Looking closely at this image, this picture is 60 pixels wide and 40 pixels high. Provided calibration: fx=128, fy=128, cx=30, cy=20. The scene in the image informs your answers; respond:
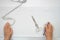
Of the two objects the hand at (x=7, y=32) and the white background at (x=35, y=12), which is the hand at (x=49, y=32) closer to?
the white background at (x=35, y=12)

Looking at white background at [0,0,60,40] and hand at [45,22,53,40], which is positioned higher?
white background at [0,0,60,40]

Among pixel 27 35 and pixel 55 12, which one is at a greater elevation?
pixel 55 12

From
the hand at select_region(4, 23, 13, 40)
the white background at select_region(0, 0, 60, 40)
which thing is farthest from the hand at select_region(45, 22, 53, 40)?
the hand at select_region(4, 23, 13, 40)

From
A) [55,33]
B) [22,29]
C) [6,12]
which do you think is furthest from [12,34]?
[55,33]

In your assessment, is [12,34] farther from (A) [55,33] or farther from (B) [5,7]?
(A) [55,33]

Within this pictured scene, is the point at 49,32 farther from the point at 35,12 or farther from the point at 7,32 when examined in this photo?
the point at 7,32

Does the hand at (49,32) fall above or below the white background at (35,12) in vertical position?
below

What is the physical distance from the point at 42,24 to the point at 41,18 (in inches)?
3.2

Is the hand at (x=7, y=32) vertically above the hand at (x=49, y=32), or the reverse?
the hand at (x=7, y=32)

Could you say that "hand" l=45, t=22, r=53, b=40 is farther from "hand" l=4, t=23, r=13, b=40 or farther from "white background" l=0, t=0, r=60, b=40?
"hand" l=4, t=23, r=13, b=40

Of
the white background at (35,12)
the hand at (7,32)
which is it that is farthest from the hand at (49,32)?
the hand at (7,32)

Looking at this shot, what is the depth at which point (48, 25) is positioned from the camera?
5.36 feet

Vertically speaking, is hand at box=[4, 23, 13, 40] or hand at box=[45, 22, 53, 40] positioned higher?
hand at box=[4, 23, 13, 40]

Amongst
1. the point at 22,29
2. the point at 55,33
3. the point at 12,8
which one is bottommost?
the point at 55,33
